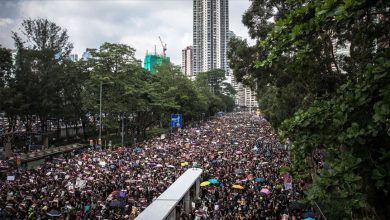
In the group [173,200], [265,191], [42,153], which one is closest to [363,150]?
[173,200]

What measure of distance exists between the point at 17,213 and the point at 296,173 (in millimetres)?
12615

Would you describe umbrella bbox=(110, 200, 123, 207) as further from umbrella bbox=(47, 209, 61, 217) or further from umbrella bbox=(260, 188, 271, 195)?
umbrella bbox=(260, 188, 271, 195)

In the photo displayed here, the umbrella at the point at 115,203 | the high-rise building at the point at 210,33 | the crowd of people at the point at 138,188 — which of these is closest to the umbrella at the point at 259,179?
the crowd of people at the point at 138,188

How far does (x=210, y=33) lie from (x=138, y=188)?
161660 millimetres

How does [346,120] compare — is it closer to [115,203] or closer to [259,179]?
[115,203]

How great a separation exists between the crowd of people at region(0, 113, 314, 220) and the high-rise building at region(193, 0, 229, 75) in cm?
15131

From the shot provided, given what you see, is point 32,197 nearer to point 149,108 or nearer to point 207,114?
point 149,108

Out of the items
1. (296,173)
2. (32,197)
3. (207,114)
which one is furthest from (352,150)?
(207,114)

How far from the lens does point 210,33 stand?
172 meters

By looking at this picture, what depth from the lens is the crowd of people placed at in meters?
14.4

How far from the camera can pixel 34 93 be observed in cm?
3759

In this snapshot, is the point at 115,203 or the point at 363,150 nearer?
the point at 363,150

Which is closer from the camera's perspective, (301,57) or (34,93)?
(301,57)

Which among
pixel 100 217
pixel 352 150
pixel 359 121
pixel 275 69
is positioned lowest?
pixel 100 217
